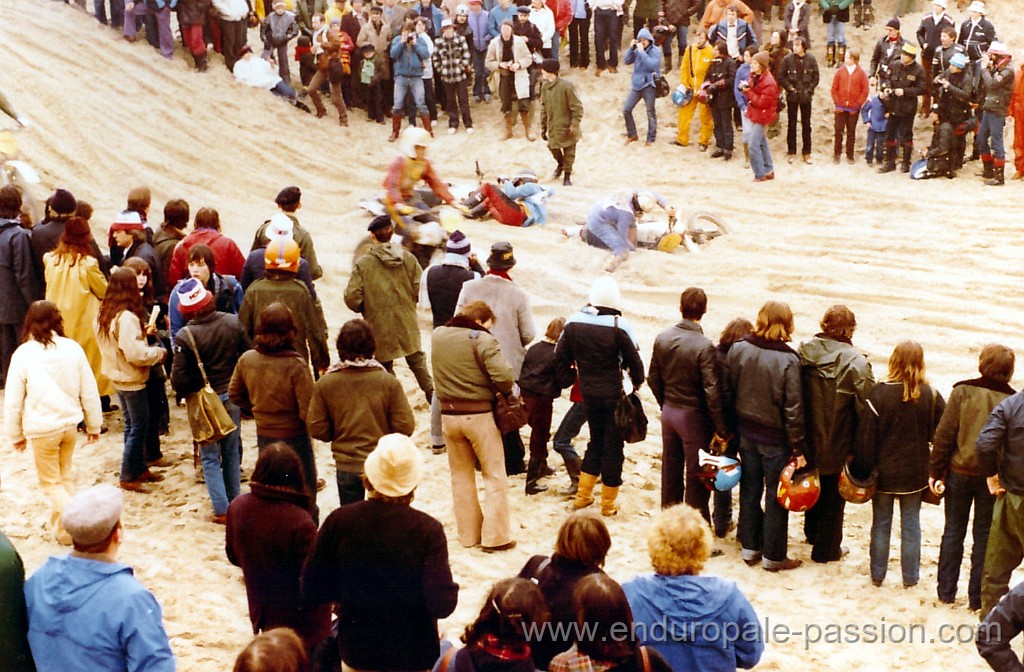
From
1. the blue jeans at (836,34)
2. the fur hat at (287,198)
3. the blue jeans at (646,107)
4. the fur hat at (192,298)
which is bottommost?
the fur hat at (192,298)

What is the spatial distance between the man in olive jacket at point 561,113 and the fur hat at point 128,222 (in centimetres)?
673

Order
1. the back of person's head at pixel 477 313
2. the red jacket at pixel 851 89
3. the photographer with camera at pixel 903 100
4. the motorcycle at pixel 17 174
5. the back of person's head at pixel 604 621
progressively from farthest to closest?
the red jacket at pixel 851 89 → the photographer with camera at pixel 903 100 → the motorcycle at pixel 17 174 → the back of person's head at pixel 477 313 → the back of person's head at pixel 604 621

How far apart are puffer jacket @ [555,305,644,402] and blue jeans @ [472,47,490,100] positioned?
10486 mm

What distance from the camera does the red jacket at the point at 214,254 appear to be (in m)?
8.08

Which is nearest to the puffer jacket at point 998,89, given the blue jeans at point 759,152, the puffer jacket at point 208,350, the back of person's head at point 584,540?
the blue jeans at point 759,152

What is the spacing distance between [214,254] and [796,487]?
13.6 ft

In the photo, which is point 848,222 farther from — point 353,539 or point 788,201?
point 353,539

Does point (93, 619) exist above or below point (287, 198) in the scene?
below

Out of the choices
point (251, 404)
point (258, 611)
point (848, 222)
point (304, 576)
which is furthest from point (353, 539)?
point (848, 222)

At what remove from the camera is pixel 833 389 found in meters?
6.39

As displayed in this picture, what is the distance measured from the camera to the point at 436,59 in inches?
644

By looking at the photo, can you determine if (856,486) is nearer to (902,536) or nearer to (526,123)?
(902,536)

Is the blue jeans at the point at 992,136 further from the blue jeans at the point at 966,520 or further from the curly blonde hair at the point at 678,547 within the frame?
the curly blonde hair at the point at 678,547

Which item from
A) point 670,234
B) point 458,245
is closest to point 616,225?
point 670,234
